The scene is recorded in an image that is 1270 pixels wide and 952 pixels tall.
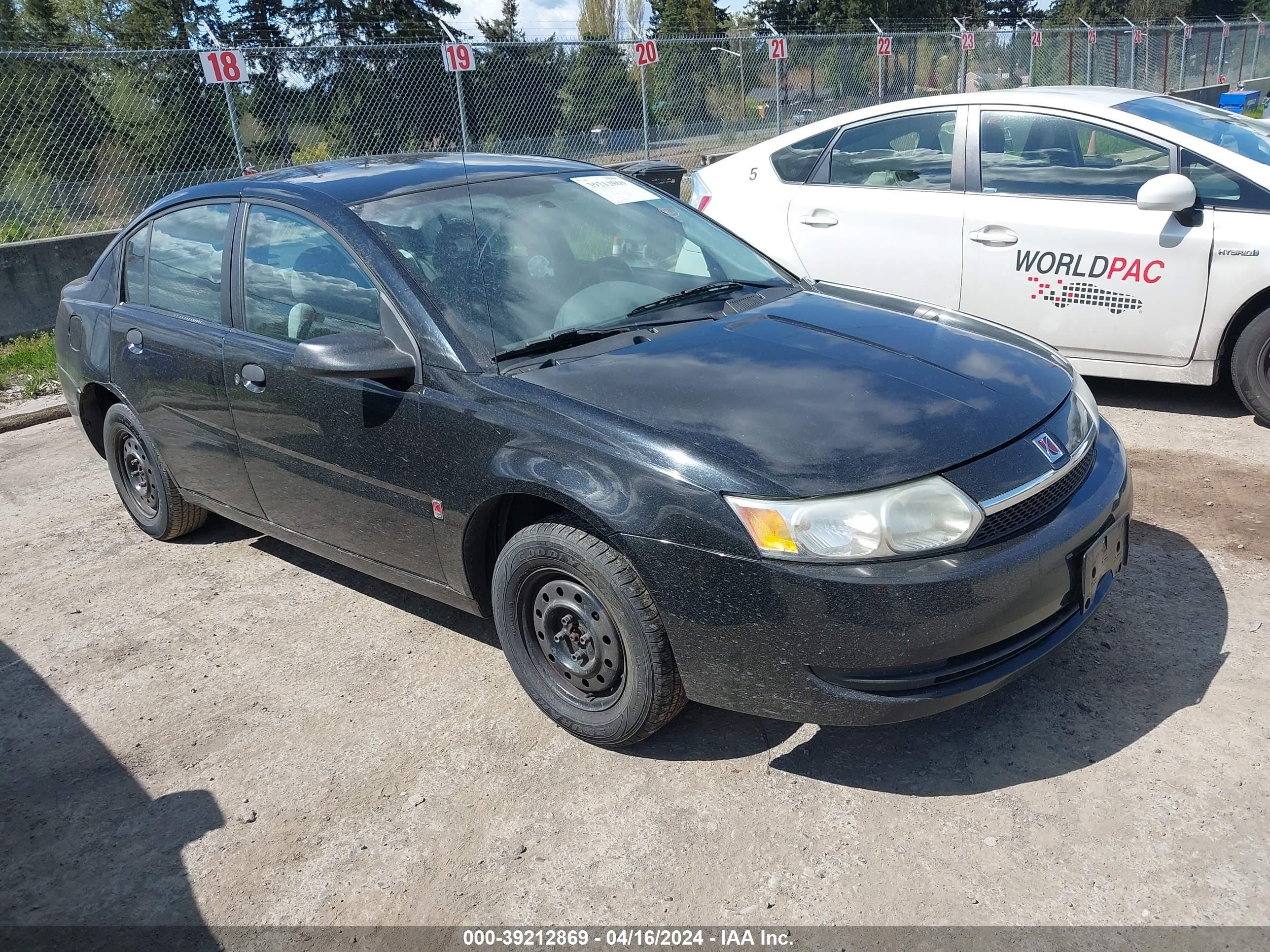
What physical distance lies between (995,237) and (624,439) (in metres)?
3.55

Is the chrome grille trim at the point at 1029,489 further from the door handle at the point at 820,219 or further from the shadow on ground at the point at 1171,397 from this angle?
the door handle at the point at 820,219

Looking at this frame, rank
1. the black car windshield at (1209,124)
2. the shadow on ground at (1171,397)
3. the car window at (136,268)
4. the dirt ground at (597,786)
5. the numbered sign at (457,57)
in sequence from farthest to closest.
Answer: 1. the numbered sign at (457,57)
2. the shadow on ground at (1171,397)
3. the black car windshield at (1209,124)
4. the car window at (136,268)
5. the dirt ground at (597,786)

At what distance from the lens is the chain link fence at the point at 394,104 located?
9492 millimetres

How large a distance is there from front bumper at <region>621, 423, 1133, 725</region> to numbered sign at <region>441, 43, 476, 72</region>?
9.43 metres

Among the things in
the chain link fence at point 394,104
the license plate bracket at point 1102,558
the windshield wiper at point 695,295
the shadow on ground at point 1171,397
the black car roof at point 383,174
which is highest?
the chain link fence at point 394,104

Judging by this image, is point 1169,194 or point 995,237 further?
point 995,237

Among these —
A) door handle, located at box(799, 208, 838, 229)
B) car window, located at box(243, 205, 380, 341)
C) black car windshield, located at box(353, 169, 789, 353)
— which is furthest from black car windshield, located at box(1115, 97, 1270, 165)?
car window, located at box(243, 205, 380, 341)

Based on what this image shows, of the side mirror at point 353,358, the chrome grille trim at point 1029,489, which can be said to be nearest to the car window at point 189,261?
the side mirror at point 353,358

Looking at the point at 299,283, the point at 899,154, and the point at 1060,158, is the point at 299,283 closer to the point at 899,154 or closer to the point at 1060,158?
the point at 899,154

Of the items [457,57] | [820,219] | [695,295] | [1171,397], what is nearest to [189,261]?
[695,295]

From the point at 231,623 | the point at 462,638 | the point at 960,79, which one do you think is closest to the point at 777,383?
the point at 462,638

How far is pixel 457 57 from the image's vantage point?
35.9ft

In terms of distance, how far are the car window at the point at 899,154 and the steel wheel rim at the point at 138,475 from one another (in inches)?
158

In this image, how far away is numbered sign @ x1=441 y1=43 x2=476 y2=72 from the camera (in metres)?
10.8
